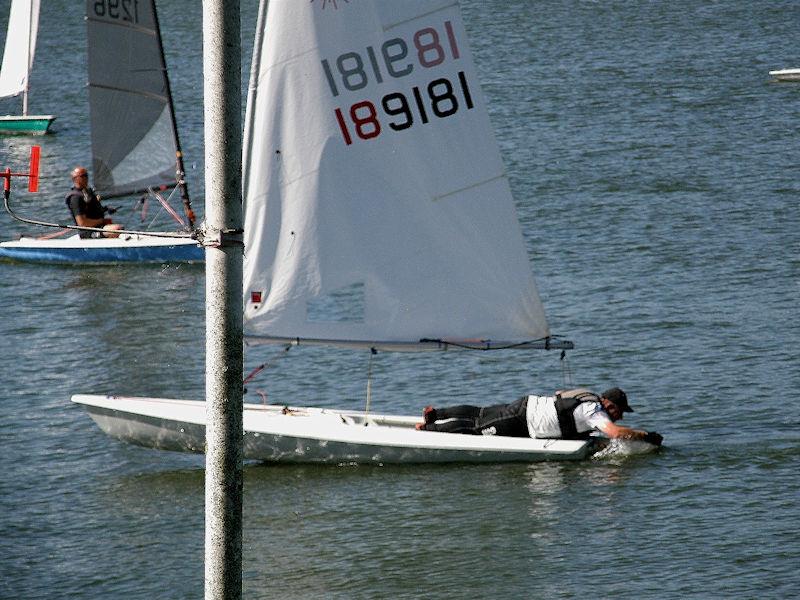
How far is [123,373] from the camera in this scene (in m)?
23.1

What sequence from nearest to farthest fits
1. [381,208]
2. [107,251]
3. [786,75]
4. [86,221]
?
[381,208]
[86,221]
[107,251]
[786,75]

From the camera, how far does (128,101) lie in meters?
30.1

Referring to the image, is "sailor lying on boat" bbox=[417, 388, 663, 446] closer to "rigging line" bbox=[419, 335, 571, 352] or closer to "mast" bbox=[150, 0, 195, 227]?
"rigging line" bbox=[419, 335, 571, 352]

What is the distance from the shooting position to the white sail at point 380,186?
1606 centimetres

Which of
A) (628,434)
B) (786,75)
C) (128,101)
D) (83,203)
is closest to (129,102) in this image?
(128,101)

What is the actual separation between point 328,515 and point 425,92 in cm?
466

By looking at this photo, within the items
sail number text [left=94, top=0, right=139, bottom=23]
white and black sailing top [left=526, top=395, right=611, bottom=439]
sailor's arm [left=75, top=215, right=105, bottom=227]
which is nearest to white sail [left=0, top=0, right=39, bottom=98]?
sail number text [left=94, top=0, right=139, bottom=23]

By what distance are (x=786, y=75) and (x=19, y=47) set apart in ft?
72.4

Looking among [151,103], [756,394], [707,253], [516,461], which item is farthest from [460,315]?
[151,103]

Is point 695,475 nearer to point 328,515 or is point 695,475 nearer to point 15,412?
point 328,515

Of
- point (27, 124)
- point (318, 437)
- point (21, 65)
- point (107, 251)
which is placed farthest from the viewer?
point (21, 65)

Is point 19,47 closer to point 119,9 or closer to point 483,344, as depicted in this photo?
point 119,9

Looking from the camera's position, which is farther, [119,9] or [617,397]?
[119,9]

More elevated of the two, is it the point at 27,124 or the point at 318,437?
the point at 27,124
